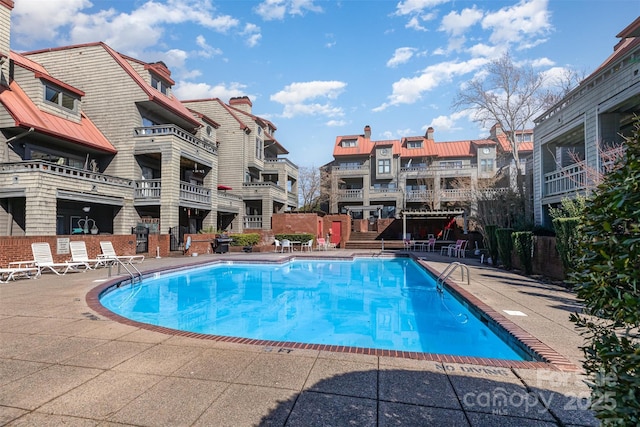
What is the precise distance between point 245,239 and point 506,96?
71.0ft

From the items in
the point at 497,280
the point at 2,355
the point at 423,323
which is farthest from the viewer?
the point at 497,280

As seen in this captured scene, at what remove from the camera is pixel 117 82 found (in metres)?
19.1

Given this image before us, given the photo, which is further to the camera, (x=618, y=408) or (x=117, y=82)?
(x=117, y=82)

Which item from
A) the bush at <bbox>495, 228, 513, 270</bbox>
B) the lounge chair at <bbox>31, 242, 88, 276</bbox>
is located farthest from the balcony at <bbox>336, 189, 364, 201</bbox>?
the lounge chair at <bbox>31, 242, 88, 276</bbox>

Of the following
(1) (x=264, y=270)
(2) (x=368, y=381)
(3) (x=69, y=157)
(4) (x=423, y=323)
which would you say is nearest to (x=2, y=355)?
Answer: (2) (x=368, y=381)

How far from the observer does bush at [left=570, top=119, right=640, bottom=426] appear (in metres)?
1.49

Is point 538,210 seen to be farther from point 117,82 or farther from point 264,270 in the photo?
point 117,82

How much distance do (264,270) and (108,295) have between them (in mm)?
7147

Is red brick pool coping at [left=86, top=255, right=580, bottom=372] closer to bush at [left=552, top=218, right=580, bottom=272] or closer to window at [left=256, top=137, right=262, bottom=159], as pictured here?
bush at [left=552, top=218, right=580, bottom=272]

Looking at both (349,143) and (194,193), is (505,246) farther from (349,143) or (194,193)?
(349,143)

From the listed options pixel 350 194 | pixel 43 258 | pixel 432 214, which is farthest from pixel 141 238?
pixel 350 194

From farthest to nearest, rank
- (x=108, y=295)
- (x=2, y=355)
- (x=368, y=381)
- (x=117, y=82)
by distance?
(x=117, y=82)
(x=108, y=295)
(x=2, y=355)
(x=368, y=381)

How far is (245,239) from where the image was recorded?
22109 mm

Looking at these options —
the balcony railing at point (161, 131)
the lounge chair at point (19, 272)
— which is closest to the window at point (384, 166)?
the balcony railing at point (161, 131)
